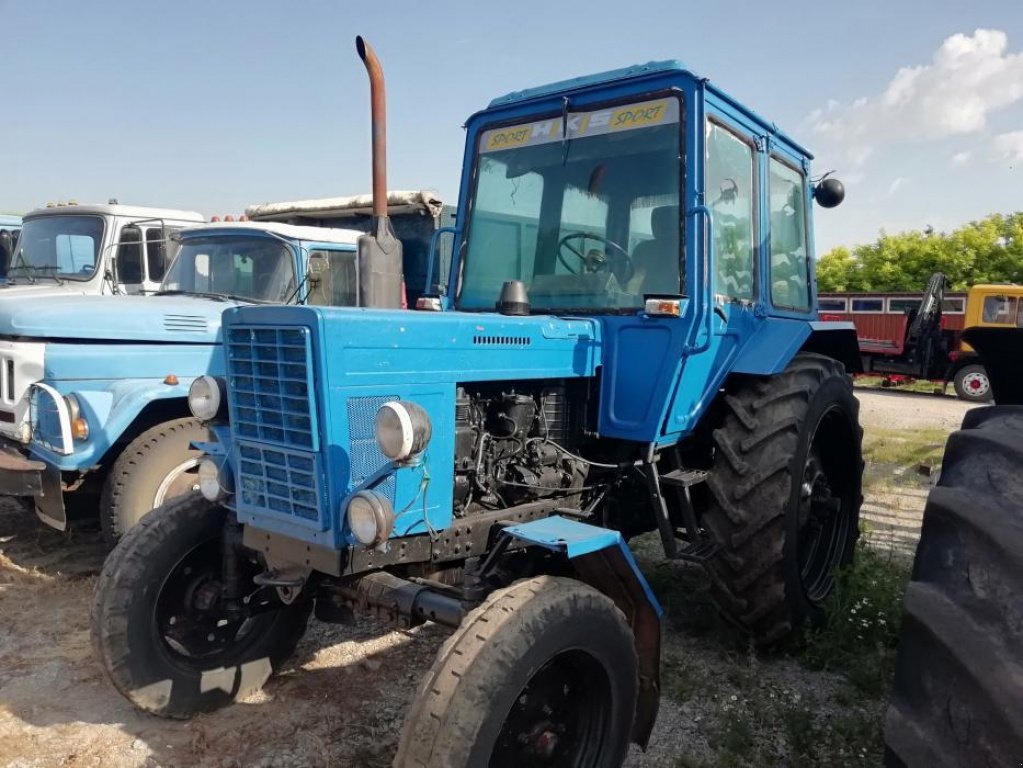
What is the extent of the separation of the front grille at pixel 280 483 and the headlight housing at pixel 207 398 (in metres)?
0.31

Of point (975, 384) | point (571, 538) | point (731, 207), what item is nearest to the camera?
point (571, 538)

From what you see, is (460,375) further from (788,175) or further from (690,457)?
(788,175)

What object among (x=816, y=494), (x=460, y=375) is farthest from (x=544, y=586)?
(x=816, y=494)

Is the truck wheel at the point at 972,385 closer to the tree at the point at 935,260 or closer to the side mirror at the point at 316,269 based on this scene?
the tree at the point at 935,260

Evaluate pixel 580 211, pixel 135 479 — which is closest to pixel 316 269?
pixel 135 479

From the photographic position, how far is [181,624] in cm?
312

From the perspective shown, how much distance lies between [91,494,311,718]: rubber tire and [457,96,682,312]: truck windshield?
1651 millimetres

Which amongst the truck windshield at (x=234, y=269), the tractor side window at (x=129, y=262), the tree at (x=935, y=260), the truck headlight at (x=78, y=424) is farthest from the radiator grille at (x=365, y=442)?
the tree at (x=935, y=260)

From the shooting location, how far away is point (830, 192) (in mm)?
4570

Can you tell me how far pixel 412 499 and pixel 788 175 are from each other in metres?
3.05

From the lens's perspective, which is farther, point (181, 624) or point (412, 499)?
point (181, 624)

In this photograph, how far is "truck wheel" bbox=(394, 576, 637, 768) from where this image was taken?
6.59ft

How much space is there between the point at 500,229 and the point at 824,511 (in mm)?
2266

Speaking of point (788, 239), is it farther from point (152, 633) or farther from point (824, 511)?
point (152, 633)
